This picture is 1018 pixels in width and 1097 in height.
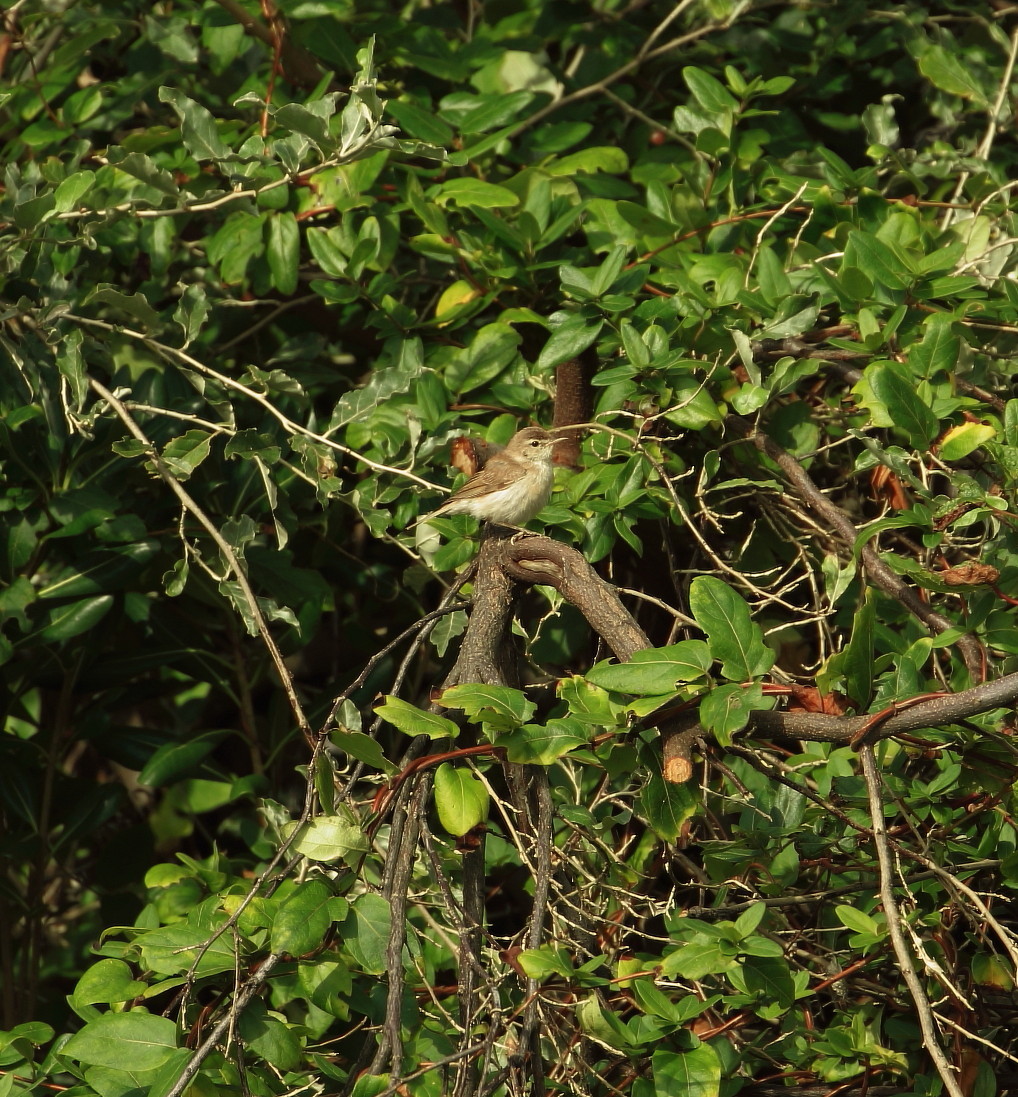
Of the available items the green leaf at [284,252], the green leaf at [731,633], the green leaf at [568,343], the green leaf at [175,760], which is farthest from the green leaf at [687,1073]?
the green leaf at [284,252]

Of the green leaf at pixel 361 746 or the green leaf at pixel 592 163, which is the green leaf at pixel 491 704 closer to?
the green leaf at pixel 361 746

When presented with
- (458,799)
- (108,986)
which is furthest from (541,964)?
(108,986)

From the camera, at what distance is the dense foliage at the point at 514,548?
6.56 ft

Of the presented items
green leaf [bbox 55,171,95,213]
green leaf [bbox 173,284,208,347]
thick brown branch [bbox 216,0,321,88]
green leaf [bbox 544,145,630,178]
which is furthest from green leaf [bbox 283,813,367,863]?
thick brown branch [bbox 216,0,321,88]

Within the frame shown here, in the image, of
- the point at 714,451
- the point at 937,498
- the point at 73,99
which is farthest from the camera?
the point at 73,99

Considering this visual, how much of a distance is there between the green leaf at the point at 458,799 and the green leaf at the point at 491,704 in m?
0.11

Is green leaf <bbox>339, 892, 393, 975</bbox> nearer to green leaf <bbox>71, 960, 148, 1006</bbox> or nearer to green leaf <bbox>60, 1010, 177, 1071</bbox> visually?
green leaf <bbox>60, 1010, 177, 1071</bbox>

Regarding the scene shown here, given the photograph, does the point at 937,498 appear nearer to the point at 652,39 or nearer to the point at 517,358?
the point at 517,358

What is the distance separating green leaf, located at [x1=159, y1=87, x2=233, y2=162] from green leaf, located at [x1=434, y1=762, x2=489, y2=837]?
1722 millimetres

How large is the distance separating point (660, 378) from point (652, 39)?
1.42m

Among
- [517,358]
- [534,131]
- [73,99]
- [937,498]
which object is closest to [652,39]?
[534,131]

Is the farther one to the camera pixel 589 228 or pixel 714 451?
pixel 589 228

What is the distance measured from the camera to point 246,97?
9.20 feet

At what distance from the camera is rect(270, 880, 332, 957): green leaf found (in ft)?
6.21
